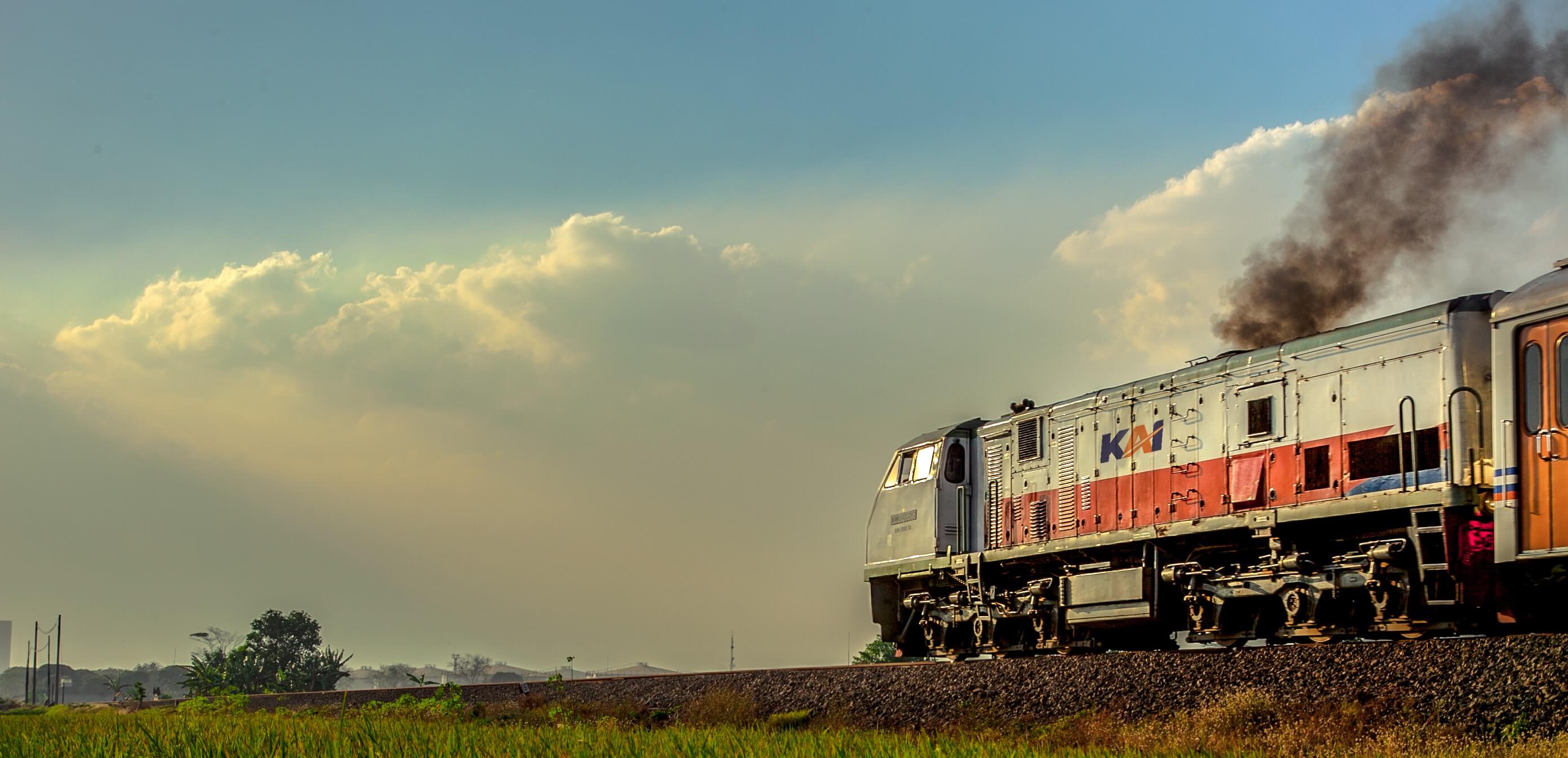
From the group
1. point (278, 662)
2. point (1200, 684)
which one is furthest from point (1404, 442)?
point (278, 662)

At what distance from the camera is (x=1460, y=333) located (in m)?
13.6

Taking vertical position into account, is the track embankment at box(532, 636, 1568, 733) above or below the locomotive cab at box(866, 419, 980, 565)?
below

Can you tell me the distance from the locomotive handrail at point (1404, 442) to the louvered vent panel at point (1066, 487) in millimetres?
5452

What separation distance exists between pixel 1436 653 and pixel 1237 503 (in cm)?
412

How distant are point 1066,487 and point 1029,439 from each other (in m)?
1.25

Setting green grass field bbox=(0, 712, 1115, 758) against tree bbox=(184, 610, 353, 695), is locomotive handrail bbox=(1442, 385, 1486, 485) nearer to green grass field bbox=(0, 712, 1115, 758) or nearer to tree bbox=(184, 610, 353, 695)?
green grass field bbox=(0, 712, 1115, 758)

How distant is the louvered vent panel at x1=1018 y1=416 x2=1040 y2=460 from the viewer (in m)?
19.8

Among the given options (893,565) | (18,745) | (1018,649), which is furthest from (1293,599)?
(18,745)

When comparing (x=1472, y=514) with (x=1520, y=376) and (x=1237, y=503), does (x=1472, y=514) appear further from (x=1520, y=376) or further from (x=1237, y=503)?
(x=1237, y=503)

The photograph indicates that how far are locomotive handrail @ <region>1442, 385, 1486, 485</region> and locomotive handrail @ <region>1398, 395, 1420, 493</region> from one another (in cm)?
42

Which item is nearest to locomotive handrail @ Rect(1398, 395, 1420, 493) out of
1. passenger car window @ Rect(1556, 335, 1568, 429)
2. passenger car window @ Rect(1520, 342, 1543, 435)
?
passenger car window @ Rect(1520, 342, 1543, 435)

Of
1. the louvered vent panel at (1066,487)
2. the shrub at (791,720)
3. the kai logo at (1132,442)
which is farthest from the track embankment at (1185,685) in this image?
the kai logo at (1132,442)

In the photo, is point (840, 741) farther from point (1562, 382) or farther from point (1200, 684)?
point (1562, 382)

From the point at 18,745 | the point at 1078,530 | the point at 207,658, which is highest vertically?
the point at 1078,530
